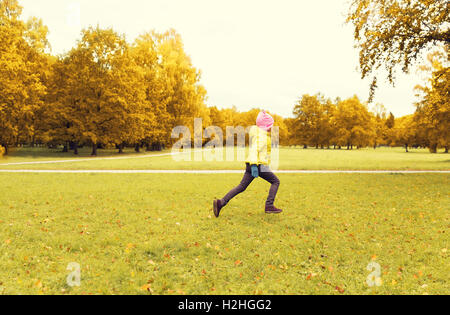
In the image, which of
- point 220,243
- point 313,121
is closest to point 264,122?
point 220,243

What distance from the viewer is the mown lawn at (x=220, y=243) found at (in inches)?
146

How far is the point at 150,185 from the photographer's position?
1166 cm

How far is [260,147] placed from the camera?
6324 mm

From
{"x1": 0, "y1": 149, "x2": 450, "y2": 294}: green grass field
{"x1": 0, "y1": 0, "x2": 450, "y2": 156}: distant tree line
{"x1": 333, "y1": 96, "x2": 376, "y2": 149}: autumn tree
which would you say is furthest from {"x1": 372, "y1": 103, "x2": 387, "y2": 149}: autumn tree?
{"x1": 0, "y1": 149, "x2": 450, "y2": 294}: green grass field

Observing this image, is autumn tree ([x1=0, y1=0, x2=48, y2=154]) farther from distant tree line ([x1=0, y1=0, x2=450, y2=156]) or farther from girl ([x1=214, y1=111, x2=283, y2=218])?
girl ([x1=214, y1=111, x2=283, y2=218])

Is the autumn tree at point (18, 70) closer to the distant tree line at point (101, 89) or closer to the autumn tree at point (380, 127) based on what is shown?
the distant tree line at point (101, 89)

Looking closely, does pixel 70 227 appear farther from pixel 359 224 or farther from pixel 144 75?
pixel 144 75

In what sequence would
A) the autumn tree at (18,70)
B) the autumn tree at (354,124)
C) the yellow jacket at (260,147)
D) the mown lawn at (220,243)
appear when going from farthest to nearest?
the autumn tree at (354,124), the autumn tree at (18,70), the yellow jacket at (260,147), the mown lawn at (220,243)

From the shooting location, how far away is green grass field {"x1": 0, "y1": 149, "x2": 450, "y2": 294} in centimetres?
370

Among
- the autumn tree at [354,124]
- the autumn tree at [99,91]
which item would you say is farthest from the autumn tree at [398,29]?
the autumn tree at [354,124]

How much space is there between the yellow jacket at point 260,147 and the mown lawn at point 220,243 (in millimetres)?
1357

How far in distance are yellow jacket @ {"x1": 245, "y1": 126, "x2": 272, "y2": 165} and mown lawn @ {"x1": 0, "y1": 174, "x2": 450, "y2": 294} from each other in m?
1.36

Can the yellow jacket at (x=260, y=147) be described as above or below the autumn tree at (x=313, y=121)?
below

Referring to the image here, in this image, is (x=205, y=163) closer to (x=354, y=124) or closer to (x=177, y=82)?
(x=177, y=82)
